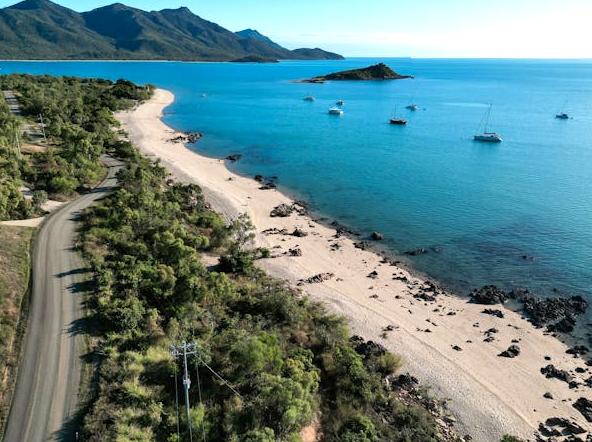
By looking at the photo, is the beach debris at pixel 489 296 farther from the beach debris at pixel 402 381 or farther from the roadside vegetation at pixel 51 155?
the roadside vegetation at pixel 51 155

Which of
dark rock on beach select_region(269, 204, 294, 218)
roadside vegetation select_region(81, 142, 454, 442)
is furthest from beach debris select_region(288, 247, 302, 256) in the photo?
dark rock on beach select_region(269, 204, 294, 218)

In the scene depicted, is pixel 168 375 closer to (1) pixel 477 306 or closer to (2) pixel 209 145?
(1) pixel 477 306

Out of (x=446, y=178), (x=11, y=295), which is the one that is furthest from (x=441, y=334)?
(x=446, y=178)

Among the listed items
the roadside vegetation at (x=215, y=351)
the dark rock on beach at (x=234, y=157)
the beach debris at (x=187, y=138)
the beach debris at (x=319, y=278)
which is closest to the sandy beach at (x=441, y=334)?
the beach debris at (x=319, y=278)

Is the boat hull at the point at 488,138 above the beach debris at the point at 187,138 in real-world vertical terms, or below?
above

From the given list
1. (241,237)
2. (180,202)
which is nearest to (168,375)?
(241,237)

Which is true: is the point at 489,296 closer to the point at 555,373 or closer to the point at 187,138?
the point at 555,373
